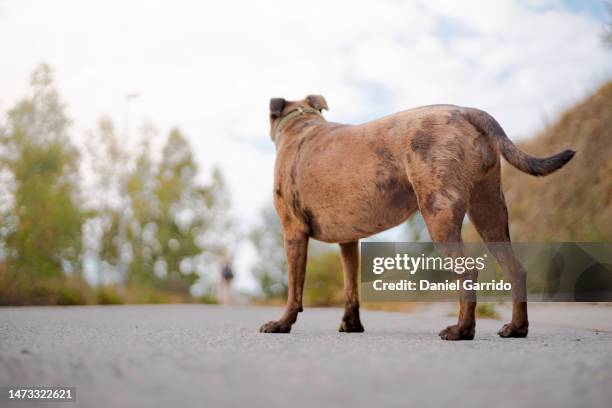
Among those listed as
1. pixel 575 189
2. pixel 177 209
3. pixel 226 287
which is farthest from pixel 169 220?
pixel 575 189

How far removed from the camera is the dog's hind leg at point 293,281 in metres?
4.83

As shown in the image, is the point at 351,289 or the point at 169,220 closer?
the point at 351,289

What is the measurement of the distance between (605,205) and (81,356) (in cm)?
851

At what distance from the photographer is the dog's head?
19.4 ft

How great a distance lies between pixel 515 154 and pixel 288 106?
2.52 m

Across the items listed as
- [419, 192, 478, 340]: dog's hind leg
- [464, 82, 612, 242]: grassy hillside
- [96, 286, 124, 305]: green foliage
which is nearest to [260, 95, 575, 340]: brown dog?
[419, 192, 478, 340]: dog's hind leg

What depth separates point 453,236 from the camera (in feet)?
13.1

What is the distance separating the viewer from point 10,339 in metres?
3.93

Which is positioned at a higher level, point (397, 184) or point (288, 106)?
point (288, 106)

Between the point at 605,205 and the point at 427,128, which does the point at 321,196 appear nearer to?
the point at 427,128

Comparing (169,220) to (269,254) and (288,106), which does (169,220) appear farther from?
(288,106)

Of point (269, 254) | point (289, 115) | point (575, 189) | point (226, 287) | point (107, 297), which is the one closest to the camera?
point (289, 115)

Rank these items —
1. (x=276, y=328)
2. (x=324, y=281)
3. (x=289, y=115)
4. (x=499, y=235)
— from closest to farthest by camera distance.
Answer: (x=499, y=235)
(x=276, y=328)
(x=289, y=115)
(x=324, y=281)

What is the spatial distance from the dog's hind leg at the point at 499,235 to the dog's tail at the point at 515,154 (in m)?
0.38
